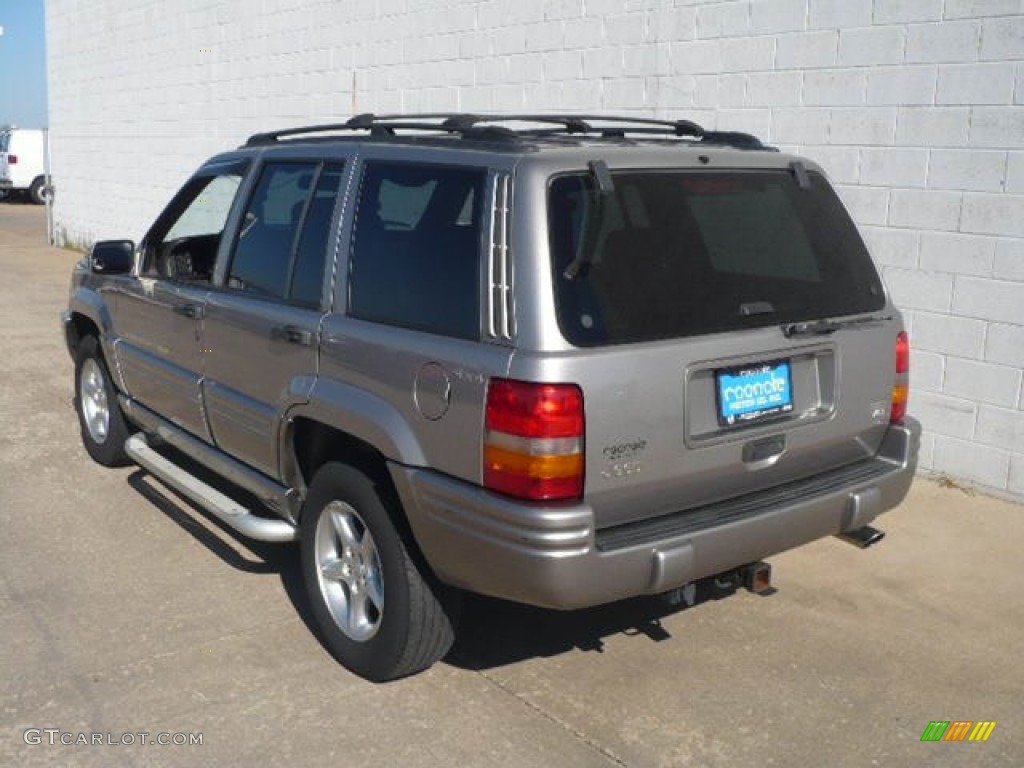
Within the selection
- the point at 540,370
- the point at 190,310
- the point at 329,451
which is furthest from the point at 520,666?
the point at 190,310

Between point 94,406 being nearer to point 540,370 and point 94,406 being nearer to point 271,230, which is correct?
point 271,230

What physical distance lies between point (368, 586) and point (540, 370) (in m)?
1.26

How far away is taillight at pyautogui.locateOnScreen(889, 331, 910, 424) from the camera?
4.17 m

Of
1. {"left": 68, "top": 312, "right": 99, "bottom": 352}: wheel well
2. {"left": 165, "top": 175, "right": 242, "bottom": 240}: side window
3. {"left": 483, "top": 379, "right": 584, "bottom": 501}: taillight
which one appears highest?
{"left": 165, "top": 175, "right": 242, "bottom": 240}: side window

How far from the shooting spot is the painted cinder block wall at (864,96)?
5.86m

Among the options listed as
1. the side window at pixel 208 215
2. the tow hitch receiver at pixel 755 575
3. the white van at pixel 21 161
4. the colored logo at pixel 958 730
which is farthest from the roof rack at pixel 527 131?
the white van at pixel 21 161

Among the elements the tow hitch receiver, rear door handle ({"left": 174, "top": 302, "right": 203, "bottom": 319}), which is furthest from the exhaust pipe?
rear door handle ({"left": 174, "top": 302, "right": 203, "bottom": 319})

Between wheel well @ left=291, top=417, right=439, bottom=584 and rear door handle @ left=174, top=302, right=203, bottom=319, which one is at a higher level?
rear door handle @ left=174, top=302, right=203, bottom=319

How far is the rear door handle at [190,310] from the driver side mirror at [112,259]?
2.57ft

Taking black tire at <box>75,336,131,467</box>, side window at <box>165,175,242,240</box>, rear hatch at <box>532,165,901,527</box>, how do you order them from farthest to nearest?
1. side window at <box>165,175,242,240</box>
2. black tire at <box>75,336,131,467</box>
3. rear hatch at <box>532,165,901,527</box>

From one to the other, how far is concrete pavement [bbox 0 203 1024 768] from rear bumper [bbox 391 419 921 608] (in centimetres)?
57

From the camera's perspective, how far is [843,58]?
6391 mm

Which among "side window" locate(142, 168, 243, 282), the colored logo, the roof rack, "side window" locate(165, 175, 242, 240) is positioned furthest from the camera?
"side window" locate(165, 175, 242, 240)

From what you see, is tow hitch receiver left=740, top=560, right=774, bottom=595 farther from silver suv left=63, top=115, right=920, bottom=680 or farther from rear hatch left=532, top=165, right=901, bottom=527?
rear hatch left=532, top=165, right=901, bottom=527
